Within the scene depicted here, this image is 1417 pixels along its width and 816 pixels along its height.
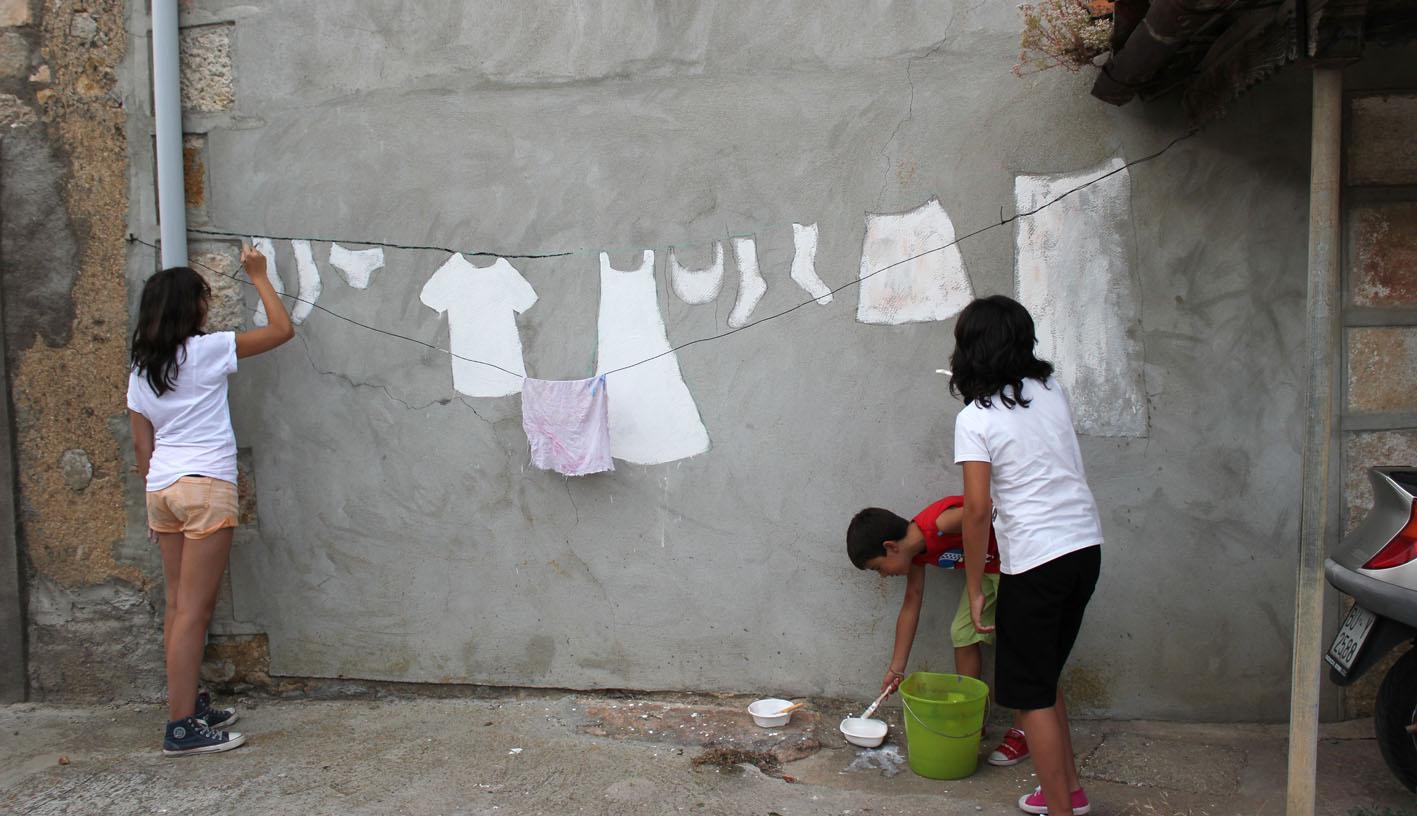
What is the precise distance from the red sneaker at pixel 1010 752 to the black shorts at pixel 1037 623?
72 centimetres

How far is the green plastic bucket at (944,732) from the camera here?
3.42 meters

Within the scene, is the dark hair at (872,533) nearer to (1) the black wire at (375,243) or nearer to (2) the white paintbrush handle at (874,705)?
(2) the white paintbrush handle at (874,705)

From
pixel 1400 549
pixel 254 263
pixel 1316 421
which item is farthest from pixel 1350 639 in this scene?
pixel 254 263

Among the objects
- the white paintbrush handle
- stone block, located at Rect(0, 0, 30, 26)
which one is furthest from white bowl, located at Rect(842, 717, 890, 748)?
stone block, located at Rect(0, 0, 30, 26)

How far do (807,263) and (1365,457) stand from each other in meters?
2.06

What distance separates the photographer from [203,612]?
381 cm

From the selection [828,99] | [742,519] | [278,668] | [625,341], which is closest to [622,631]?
[742,519]

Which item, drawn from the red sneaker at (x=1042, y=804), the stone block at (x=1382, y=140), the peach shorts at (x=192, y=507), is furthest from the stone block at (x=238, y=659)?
the stone block at (x=1382, y=140)

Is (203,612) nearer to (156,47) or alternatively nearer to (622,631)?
(622,631)

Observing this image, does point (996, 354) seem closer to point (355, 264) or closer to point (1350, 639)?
point (1350, 639)

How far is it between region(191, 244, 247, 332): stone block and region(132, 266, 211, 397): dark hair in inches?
18.8

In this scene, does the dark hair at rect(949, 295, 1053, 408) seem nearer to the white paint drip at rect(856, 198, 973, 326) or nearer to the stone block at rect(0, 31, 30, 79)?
the white paint drip at rect(856, 198, 973, 326)

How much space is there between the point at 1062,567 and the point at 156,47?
12.4 ft

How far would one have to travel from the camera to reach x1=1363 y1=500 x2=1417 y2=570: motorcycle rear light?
296cm
